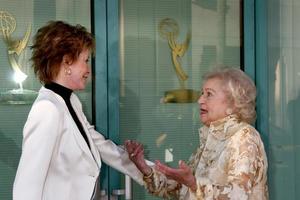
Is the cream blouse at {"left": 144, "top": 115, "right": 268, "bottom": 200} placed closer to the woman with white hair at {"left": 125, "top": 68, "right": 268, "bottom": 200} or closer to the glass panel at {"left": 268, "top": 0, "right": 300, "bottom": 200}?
the woman with white hair at {"left": 125, "top": 68, "right": 268, "bottom": 200}

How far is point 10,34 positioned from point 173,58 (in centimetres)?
99

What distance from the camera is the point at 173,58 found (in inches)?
141

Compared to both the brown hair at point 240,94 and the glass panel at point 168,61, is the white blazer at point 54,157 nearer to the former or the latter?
the brown hair at point 240,94

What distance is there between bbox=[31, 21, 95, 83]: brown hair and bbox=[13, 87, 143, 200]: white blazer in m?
0.09

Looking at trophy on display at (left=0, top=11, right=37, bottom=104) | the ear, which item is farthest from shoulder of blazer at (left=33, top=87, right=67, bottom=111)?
trophy on display at (left=0, top=11, right=37, bottom=104)

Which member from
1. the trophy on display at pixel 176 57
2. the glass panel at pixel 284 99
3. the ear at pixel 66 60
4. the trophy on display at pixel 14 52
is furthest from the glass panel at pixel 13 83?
the glass panel at pixel 284 99

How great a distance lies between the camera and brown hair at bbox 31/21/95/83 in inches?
98.3

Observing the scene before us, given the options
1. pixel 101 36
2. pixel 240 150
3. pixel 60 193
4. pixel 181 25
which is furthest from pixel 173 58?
pixel 60 193

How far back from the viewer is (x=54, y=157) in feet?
7.87

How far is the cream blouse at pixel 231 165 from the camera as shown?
2.51 meters

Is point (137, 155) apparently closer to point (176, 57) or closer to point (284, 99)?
point (176, 57)

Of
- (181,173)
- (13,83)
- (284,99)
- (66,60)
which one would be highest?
(66,60)

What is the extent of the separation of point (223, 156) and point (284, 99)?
4.42ft

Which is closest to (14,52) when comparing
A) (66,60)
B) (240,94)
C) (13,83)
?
(13,83)
